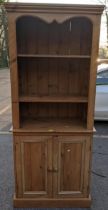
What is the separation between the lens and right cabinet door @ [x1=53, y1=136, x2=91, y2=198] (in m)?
2.23

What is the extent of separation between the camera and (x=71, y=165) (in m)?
2.35

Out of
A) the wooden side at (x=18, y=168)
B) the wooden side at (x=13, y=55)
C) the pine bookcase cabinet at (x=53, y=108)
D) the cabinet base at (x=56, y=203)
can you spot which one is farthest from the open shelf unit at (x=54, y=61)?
the cabinet base at (x=56, y=203)

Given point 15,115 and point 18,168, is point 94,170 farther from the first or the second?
point 15,115

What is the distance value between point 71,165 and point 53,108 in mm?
625

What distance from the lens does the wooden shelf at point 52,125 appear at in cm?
221

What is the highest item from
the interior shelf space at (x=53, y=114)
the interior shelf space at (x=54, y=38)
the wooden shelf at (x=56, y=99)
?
the interior shelf space at (x=54, y=38)

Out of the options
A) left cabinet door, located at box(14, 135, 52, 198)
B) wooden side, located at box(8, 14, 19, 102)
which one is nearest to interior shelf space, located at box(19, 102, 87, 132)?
left cabinet door, located at box(14, 135, 52, 198)

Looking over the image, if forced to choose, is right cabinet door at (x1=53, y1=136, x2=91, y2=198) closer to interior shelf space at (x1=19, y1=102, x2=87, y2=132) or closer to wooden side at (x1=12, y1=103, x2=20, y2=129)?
interior shelf space at (x1=19, y1=102, x2=87, y2=132)

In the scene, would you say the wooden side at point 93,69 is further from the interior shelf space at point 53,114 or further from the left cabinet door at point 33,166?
the left cabinet door at point 33,166

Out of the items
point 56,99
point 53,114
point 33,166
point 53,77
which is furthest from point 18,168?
point 53,77

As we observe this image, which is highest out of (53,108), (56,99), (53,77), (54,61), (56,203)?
(54,61)

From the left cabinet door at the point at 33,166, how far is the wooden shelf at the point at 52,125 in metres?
0.09


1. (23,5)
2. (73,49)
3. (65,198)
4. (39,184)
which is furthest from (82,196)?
(23,5)

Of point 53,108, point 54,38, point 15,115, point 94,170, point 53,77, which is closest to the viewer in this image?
point 15,115
